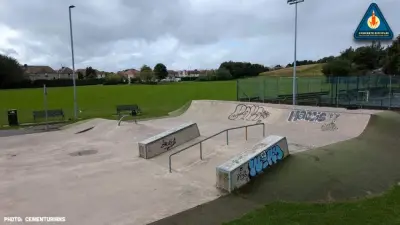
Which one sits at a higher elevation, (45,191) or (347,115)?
(347,115)

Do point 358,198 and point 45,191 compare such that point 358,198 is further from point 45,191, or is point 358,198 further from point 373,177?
point 45,191

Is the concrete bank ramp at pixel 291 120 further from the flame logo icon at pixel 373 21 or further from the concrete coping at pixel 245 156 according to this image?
the flame logo icon at pixel 373 21

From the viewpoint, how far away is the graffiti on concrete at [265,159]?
8.85m

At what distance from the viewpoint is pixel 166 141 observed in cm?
1243

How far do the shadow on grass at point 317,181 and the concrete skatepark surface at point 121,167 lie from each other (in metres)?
0.63

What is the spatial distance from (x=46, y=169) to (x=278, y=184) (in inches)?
293

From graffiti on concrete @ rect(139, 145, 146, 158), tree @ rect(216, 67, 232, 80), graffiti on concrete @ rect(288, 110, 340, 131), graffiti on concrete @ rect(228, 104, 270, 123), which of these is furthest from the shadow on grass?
tree @ rect(216, 67, 232, 80)

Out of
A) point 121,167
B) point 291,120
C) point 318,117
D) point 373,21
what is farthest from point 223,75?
point 121,167

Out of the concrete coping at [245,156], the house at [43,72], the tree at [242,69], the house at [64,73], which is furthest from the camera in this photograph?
the house at [64,73]

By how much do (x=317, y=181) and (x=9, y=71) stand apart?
97946 millimetres

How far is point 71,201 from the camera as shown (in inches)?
312

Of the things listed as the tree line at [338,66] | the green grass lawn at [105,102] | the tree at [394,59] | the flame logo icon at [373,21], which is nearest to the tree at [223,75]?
the tree line at [338,66]

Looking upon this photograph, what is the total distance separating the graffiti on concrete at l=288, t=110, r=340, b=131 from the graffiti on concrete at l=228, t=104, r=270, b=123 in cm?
191

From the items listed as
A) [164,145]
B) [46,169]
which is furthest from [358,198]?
[46,169]
